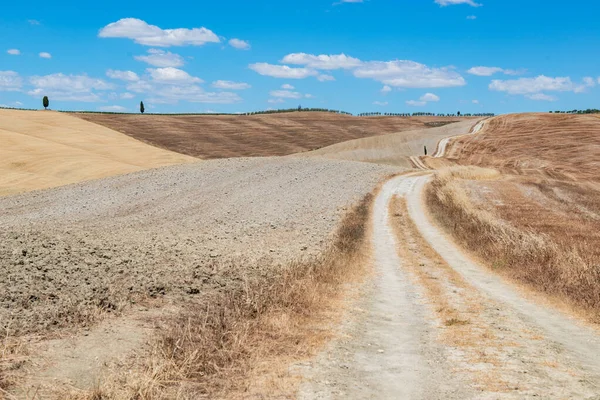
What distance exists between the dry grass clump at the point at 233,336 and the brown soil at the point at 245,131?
222 ft

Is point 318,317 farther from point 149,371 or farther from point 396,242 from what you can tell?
point 396,242

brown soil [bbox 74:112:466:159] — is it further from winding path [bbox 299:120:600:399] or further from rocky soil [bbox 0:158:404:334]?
winding path [bbox 299:120:600:399]

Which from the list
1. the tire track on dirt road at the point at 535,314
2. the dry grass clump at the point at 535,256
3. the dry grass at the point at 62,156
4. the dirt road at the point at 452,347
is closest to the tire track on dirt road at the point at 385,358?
the dirt road at the point at 452,347

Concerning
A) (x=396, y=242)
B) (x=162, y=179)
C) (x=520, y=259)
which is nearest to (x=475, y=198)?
(x=396, y=242)

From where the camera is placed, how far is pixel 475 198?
3872cm

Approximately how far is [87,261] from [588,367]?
10.5 metres

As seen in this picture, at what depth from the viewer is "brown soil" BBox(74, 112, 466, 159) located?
88.6 metres

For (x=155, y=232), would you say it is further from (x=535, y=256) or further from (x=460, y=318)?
(x=535, y=256)

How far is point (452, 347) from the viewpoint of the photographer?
9625 millimetres

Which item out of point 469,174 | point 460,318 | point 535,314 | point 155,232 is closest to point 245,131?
point 469,174

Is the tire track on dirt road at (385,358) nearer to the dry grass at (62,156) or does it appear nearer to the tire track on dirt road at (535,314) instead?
the tire track on dirt road at (535,314)

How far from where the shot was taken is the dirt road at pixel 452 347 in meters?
7.64

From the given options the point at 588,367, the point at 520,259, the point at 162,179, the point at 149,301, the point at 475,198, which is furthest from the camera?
the point at 162,179

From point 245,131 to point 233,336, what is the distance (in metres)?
97.5
